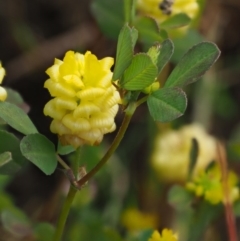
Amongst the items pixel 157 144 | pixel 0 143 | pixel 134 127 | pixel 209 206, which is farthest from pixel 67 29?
pixel 0 143

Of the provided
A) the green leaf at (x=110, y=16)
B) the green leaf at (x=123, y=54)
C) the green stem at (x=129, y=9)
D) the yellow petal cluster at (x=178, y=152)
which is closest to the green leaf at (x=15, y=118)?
the green leaf at (x=123, y=54)

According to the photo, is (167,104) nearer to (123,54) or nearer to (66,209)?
(123,54)

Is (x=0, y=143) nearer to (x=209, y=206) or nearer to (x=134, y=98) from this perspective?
(x=134, y=98)

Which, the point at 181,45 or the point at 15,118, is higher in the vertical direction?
the point at 15,118

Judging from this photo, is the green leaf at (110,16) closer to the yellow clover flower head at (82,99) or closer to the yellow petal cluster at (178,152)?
the yellow petal cluster at (178,152)

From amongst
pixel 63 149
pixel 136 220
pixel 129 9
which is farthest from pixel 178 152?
pixel 63 149

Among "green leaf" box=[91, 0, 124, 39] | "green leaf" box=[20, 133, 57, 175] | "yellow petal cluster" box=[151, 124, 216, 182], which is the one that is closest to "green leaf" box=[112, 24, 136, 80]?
"green leaf" box=[20, 133, 57, 175]

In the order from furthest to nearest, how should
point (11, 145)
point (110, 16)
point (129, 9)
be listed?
1. point (110, 16)
2. point (129, 9)
3. point (11, 145)

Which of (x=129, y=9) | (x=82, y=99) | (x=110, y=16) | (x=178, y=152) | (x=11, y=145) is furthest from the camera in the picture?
(x=178, y=152)
